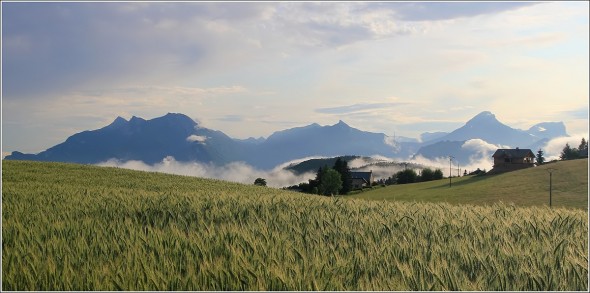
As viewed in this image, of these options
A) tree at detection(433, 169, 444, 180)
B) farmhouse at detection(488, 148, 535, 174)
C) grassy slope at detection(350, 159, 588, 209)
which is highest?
farmhouse at detection(488, 148, 535, 174)

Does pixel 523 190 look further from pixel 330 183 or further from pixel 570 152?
pixel 570 152

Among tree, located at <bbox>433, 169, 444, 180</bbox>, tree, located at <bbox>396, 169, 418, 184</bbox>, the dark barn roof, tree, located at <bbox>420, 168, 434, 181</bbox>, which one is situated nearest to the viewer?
the dark barn roof

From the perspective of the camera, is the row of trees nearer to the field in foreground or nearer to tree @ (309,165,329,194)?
tree @ (309,165,329,194)

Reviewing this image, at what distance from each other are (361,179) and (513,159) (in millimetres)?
29072

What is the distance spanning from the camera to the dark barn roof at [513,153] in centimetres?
9662

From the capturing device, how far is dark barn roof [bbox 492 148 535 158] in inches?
3804

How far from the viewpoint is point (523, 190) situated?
203 feet

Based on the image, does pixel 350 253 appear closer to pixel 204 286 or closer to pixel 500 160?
pixel 204 286

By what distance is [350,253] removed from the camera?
583 cm

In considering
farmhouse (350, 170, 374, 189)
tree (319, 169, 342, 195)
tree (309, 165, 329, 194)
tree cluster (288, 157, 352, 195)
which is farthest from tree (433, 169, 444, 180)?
tree (309, 165, 329, 194)

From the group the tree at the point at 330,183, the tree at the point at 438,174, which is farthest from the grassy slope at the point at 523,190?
the tree at the point at 438,174

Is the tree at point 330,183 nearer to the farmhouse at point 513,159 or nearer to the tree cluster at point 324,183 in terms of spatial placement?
the tree cluster at point 324,183

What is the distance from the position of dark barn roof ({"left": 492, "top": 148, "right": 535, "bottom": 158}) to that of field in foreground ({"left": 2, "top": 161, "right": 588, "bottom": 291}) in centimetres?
9430

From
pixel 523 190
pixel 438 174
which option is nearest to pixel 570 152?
pixel 438 174
